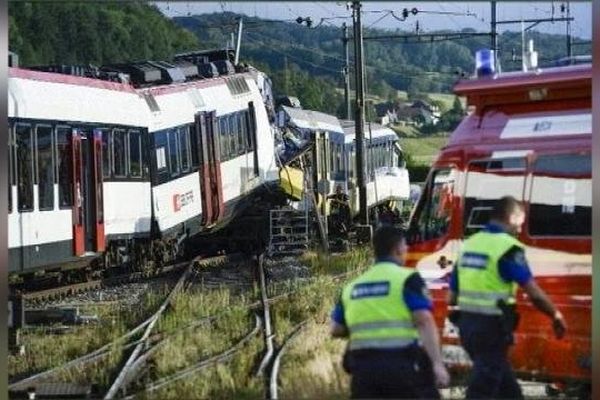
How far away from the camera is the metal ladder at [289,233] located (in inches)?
428

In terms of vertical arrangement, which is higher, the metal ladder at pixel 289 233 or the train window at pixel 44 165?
the train window at pixel 44 165

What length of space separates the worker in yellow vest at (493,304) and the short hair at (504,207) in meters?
0.02

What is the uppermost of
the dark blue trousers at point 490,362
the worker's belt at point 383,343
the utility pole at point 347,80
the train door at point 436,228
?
the utility pole at point 347,80

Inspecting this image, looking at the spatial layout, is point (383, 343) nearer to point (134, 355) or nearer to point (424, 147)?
point (424, 147)

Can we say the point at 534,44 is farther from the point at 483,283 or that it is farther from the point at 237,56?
the point at 237,56

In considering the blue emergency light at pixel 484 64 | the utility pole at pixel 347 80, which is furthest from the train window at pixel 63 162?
the blue emergency light at pixel 484 64

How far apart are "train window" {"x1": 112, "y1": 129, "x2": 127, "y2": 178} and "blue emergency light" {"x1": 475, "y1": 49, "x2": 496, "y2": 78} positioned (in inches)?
232

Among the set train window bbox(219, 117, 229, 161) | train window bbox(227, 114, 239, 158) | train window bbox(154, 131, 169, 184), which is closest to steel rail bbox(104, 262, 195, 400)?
train window bbox(154, 131, 169, 184)

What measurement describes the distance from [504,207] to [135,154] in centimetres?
680

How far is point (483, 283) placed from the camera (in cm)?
723

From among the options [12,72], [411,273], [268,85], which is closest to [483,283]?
[411,273]

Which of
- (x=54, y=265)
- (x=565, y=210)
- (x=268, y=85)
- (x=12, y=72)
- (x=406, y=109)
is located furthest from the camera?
(x=268, y=85)

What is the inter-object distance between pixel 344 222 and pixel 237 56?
2.89 meters

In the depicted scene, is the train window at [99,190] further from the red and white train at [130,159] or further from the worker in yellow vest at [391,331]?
the worker in yellow vest at [391,331]
